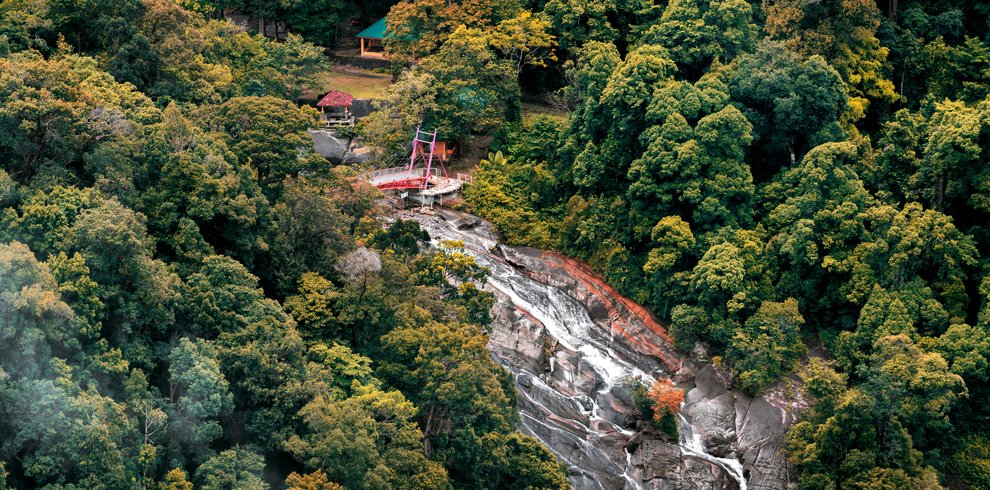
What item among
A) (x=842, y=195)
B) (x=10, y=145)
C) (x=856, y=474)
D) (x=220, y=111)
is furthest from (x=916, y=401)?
(x=10, y=145)

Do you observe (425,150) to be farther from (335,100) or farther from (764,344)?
(764,344)

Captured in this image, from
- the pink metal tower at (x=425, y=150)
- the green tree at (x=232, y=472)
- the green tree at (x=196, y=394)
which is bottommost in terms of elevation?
the green tree at (x=232, y=472)

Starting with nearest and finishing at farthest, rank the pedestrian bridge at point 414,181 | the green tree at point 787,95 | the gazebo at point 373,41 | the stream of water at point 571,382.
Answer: the stream of water at point 571,382, the green tree at point 787,95, the pedestrian bridge at point 414,181, the gazebo at point 373,41

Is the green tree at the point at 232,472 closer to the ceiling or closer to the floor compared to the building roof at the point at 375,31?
closer to the floor

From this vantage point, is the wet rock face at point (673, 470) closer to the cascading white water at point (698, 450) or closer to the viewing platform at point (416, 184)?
the cascading white water at point (698, 450)

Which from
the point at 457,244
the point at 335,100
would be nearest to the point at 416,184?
the point at 335,100

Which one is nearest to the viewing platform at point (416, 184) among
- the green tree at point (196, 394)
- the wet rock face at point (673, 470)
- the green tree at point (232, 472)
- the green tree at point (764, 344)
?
the green tree at point (764, 344)
